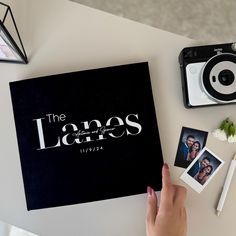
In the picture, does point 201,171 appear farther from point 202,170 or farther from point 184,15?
point 184,15

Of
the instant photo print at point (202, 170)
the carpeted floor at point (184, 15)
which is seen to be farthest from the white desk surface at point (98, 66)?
the carpeted floor at point (184, 15)

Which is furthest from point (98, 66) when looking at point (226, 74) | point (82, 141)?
point (226, 74)

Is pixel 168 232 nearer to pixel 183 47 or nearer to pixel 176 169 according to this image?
pixel 176 169

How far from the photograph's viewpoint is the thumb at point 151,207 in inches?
32.0

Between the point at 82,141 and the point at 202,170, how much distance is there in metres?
0.26

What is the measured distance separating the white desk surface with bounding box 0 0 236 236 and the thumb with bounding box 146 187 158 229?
0.9 inches

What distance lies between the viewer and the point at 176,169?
84 centimetres

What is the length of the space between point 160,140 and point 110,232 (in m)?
0.22

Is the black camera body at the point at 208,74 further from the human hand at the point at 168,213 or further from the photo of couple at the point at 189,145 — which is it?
the human hand at the point at 168,213

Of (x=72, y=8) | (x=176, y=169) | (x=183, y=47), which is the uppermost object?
(x=72, y=8)

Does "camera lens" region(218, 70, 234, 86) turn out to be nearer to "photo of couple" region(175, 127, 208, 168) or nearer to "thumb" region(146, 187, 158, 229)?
"photo of couple" region(175, 127, 208, 168)

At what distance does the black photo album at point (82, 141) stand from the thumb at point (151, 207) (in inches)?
0.7

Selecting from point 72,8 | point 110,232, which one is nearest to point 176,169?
point 110,232

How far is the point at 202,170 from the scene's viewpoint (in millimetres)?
841
